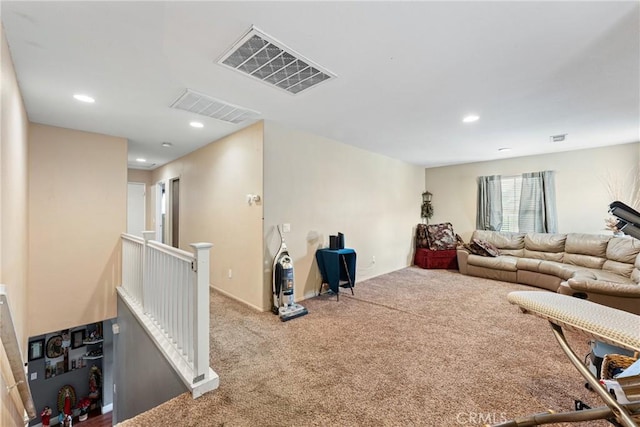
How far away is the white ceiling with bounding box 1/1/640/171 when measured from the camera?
157 centimetres

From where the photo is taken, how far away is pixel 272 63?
6.83ft

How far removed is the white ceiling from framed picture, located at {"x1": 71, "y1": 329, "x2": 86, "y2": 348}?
3445mm

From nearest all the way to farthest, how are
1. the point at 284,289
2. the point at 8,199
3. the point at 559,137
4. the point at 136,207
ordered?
the point at 8,199 → the point at 284,289 → the point at 559,137 → the point at 136,207

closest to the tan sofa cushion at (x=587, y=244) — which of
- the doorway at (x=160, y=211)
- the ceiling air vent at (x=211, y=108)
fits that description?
the ceiling air vent at (x=211, y=108)

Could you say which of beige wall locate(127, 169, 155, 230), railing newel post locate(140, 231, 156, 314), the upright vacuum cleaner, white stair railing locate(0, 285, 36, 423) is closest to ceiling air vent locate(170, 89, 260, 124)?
railing newel post locate(140, 231, 156, 314)

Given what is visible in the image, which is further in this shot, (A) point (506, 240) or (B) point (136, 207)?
(B) point (136, 207)

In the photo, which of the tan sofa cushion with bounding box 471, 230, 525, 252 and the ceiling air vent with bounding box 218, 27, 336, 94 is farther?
the tan sofa cushion with bounding box 471, 230, 525, 252

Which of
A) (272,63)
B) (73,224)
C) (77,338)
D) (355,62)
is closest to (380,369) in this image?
(355,62)

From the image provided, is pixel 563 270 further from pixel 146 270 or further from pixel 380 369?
pixel 146 270

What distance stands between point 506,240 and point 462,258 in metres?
1.01

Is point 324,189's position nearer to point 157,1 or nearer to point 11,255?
point 157,1

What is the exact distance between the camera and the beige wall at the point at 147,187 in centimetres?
666

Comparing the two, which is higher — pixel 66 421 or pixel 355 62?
pixel 355 62

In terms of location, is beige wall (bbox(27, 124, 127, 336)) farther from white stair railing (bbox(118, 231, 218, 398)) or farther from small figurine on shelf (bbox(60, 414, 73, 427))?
small figurine on shelf (bbox(60, 414, 73, 427))
